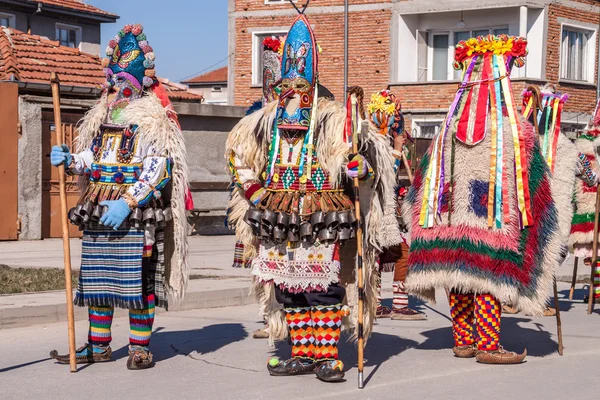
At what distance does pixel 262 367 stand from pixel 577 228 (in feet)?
17.9

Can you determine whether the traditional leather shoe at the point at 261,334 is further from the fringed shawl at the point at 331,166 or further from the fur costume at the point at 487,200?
the fur costume at the point at 487,200

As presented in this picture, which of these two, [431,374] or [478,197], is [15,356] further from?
[478,197]

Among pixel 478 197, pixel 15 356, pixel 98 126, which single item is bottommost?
pixel 15 356

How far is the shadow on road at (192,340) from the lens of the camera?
828 centimetres

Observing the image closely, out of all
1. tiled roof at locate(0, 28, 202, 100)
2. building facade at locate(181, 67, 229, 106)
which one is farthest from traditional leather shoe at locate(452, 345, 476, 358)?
building facade at locate(181, 67, 229, 106)

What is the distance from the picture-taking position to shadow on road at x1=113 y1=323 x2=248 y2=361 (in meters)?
8.28

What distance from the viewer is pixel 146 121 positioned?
7.50 m

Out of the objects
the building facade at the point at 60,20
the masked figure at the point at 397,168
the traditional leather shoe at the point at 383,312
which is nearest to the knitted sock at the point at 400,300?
the masked figure at the point at 397,168

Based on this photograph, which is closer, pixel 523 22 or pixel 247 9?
pixel 523 22

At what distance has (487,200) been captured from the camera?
7699 millimetres

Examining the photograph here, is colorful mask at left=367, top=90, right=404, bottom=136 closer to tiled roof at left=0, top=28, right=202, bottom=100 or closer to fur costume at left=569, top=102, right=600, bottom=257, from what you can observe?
fur costume at left=569, top=102, right=600, bottom=257

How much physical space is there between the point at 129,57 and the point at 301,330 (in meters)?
2.33

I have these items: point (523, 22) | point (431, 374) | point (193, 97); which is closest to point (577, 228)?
point (431, 374)

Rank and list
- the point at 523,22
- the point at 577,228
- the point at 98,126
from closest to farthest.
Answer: the point at 98,126
the point at 577,228
the point at 523,22
